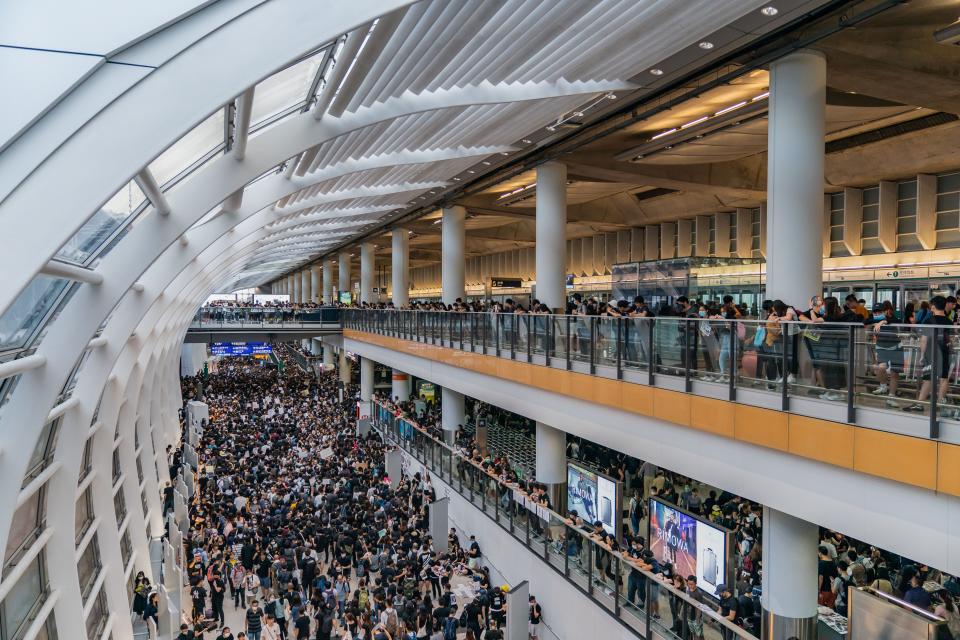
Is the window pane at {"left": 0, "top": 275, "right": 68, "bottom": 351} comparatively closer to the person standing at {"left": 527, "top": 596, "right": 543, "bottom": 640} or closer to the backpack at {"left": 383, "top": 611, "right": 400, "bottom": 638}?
the backpack at {"left": 383, "top": 611, "right": 400, "bottom": 638}

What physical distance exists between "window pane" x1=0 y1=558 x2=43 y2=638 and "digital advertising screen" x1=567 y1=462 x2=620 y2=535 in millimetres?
9066

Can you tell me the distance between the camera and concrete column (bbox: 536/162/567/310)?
16.1 m

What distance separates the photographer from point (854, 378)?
6785mm

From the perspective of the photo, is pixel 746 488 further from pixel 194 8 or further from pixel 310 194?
pixel 310 194

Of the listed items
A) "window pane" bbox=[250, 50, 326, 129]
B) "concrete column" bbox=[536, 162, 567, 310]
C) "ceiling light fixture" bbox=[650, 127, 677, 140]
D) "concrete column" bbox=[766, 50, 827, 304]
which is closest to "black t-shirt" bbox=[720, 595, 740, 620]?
"concrete column" bbox=[766, 50, 827, 304]

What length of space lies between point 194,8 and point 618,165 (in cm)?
1492

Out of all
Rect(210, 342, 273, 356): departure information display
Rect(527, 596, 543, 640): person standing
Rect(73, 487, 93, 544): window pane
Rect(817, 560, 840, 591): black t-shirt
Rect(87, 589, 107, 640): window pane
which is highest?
Rect(210, 342, 273, 356): departure information display

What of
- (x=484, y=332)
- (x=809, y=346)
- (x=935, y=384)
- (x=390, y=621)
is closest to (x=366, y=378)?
(x=484, y=332)

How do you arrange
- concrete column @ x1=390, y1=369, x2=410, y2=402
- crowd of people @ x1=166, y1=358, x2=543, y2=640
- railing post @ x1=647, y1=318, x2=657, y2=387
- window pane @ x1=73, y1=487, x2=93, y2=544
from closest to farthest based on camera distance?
railing post @ x1=647, y1=318, x2=657, y2=387 → window pane @ x1=73, y1=487, x2=93, y2=544 → crowd of people @ x1=166, y1=358, x2=543, y2=640 → concrete column @ x1=390, y1=369, x2=410, y2=402

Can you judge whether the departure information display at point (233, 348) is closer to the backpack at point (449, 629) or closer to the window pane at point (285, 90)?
the backpack at point (449, 629)

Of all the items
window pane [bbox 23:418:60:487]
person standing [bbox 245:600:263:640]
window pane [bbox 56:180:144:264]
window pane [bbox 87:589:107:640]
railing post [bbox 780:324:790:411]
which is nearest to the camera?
window pane [bbox 56:180:144:264]

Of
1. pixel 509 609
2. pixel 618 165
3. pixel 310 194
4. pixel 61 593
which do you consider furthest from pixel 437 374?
pixel 61 593

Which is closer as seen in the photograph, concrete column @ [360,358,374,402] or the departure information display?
concrete column @ [360,358,374,402]

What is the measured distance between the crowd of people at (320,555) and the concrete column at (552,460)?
237 cm
